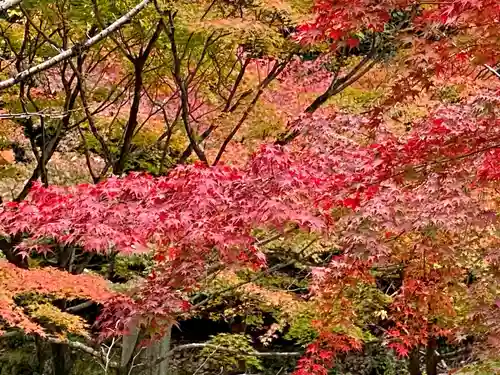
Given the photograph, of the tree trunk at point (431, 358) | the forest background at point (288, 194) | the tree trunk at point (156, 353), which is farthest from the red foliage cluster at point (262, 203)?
the tree trunk at point (431, 358)

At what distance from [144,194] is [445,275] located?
3.35 meters

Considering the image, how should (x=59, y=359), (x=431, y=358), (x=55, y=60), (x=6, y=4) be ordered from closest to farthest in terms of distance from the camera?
(x=6, y=4)
(x=55, y=60)
(x=59, y=359)
(x=431, y=358)

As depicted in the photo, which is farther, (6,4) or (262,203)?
(262,203)

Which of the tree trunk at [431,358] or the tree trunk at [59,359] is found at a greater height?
the tree trunk at [431,358]

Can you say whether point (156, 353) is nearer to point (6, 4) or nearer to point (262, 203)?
point (262, 203)

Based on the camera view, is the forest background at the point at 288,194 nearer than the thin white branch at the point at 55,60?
No

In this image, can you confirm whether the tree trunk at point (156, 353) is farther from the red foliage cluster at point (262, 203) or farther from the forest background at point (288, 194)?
the red foliage cluster at point (262, 203)

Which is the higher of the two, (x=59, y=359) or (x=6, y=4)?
(x=6, y=4)

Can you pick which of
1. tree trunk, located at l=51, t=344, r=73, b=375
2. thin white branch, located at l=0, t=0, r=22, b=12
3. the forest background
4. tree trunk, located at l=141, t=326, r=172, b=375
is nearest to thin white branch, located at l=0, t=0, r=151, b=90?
the forest background

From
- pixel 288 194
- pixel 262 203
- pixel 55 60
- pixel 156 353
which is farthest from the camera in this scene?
pixel 156 353

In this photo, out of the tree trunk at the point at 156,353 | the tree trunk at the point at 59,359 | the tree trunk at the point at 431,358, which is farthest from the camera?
the tree trunk at the point at 431,358

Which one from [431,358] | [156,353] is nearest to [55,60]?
[156,353]

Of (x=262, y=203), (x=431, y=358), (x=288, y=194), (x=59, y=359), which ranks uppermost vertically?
(x=288, y=194)

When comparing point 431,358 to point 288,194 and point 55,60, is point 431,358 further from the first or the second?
point 55,60
